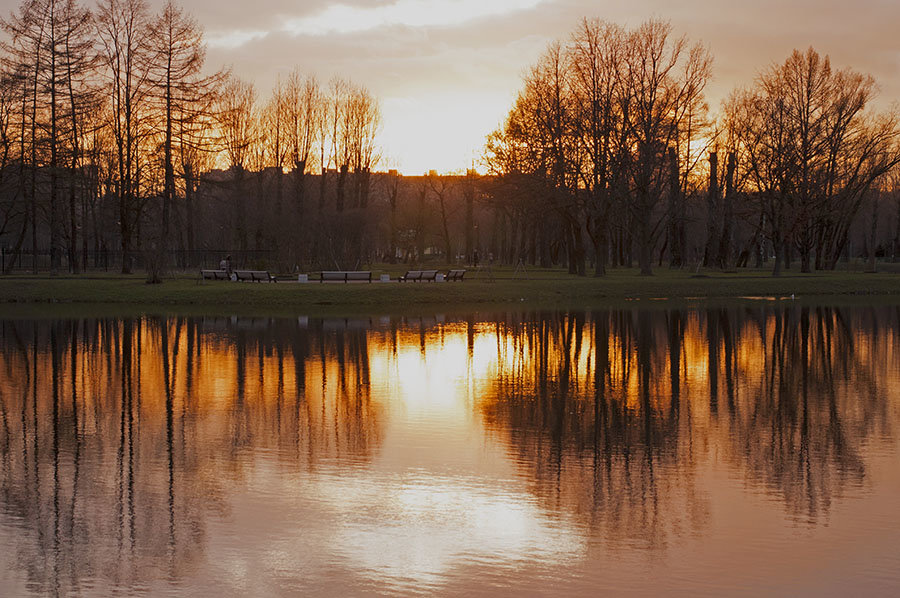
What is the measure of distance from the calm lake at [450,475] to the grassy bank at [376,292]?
18108 millimetres

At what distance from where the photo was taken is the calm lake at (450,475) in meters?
7.11

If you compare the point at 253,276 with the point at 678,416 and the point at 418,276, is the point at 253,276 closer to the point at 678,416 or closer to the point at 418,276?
the point at 418,276

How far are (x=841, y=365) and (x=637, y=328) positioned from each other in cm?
894

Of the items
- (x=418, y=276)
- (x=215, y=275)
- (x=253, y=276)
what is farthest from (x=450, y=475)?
(x=215, y=275)

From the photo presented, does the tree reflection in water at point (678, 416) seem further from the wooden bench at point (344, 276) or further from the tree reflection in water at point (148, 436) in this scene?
the wooden bench at point (344, 276)

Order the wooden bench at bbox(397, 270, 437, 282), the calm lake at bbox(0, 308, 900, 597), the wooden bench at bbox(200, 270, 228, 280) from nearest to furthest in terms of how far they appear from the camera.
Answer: the calm lake at bbox(0, 308, 900, 597) < the wooden bench at bbox(397, 270, 437, 282) < the wooden bench at bbox(200, 270, 228, 280)

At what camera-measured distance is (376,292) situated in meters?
39.9

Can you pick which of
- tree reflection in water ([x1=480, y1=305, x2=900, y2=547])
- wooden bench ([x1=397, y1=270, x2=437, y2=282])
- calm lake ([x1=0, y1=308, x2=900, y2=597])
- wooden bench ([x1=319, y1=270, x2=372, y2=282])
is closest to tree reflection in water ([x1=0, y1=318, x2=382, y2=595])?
calm lake ([x1=0, y1=308, x2=900, y2=597])

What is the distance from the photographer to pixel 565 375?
17.6 meters

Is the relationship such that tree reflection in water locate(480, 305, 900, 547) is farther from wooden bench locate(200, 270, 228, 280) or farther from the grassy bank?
wooden bench locate(200, 270, 228, 280)

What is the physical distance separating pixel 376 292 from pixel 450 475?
99.2ft

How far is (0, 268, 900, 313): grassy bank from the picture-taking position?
126ft

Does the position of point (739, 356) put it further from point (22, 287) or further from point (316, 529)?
point (22, 287)

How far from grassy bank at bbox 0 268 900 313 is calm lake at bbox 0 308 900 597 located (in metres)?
18.1
